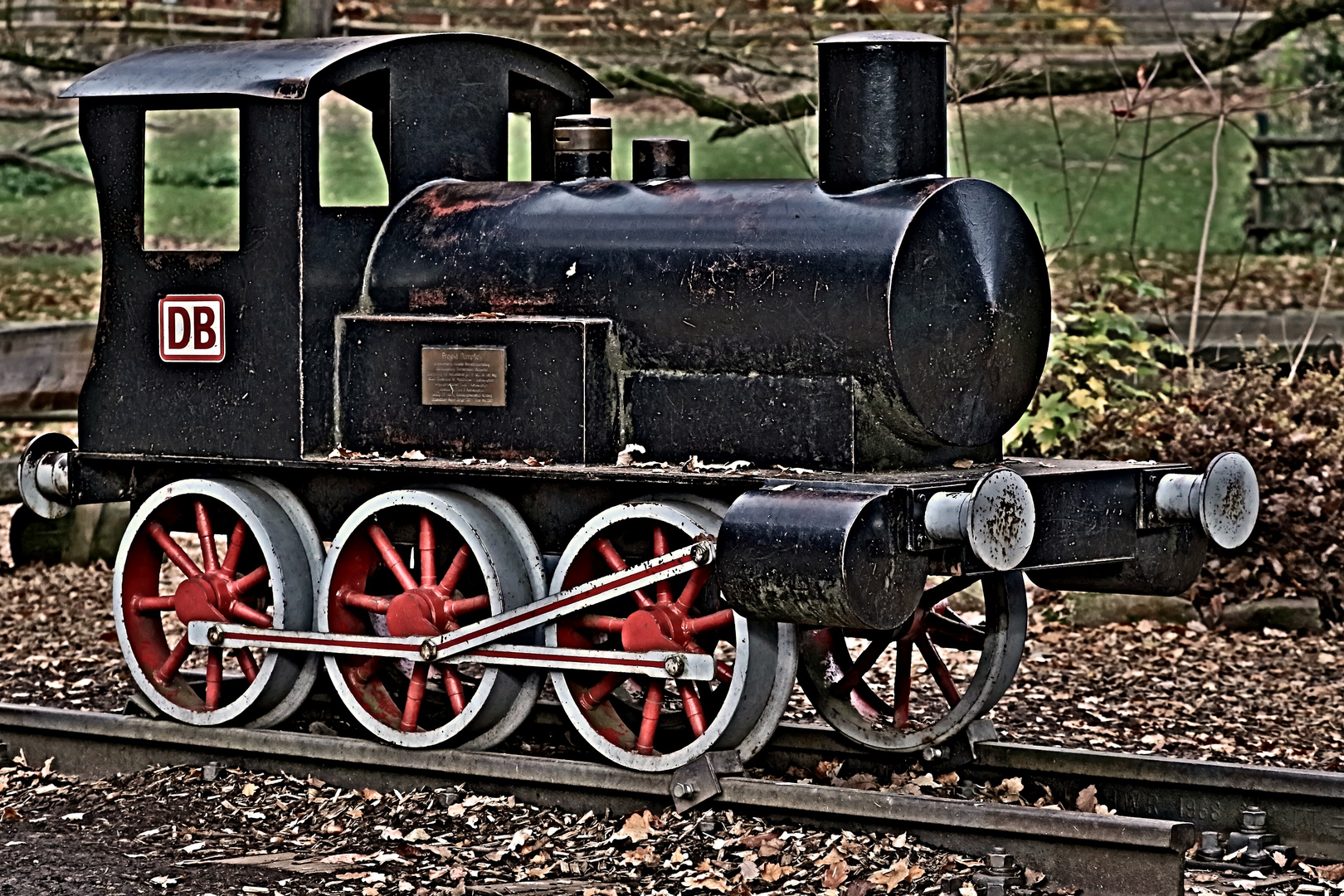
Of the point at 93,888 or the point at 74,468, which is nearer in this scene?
the point at 93,888

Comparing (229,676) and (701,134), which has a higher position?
(701,134)

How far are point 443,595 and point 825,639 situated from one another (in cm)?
127

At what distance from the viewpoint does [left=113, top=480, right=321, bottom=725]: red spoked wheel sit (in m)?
7.25

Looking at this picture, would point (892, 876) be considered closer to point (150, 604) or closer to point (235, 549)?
point (235, 549)

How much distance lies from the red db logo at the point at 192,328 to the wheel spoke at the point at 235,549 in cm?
60

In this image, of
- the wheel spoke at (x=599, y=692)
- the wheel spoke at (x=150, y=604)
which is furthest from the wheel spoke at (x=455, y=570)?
the wheel spoke at (x=150, y=604)

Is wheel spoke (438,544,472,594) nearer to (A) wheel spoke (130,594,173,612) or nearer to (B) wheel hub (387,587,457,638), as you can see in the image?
(B) wheel hub (387,587,457,638)

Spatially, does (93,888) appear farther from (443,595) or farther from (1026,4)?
(1026,4)

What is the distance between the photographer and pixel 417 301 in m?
7.05

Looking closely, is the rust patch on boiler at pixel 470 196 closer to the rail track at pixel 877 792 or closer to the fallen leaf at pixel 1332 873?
the rail track at pixel 877 792

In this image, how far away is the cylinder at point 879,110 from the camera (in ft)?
21.6

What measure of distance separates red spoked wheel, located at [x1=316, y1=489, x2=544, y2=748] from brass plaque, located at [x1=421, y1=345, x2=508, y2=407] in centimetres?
32

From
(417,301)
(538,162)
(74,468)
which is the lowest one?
(74,468)

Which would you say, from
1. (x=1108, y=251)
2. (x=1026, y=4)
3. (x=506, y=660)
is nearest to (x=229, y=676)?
(x=506, y=660)
